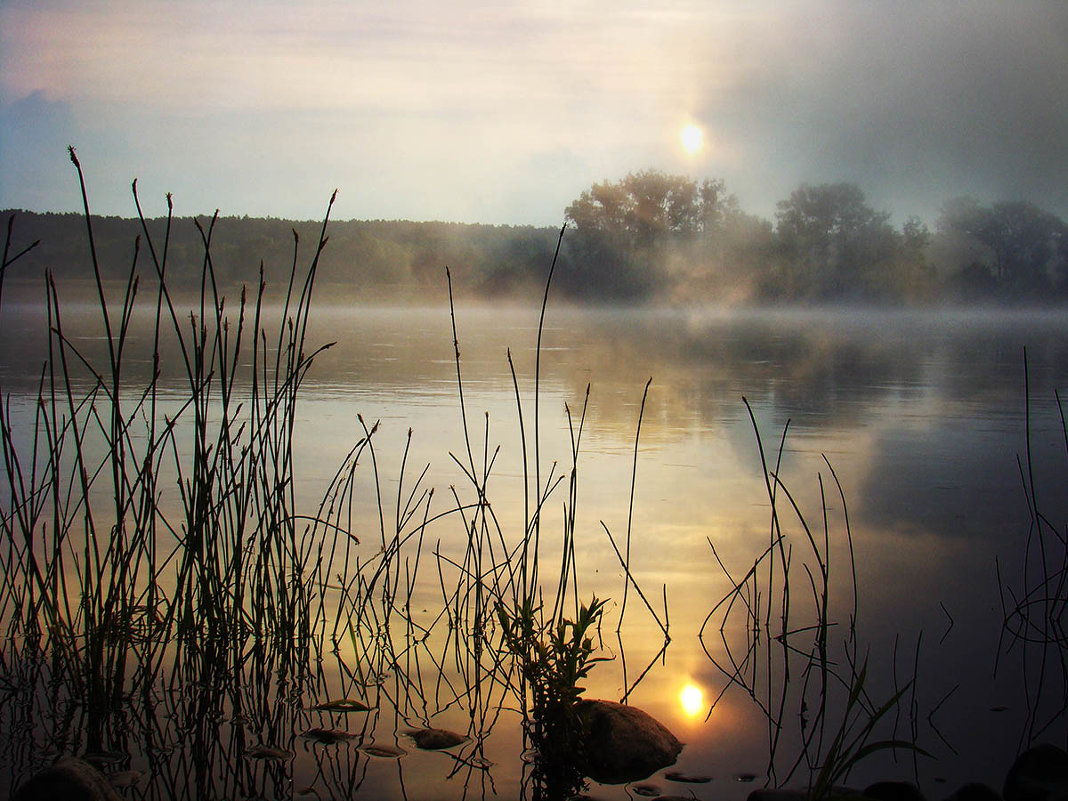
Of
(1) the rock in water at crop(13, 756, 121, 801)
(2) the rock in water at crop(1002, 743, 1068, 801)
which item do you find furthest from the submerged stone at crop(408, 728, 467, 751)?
(2) the rock in water at crop(1002, 743, 1068, 801)

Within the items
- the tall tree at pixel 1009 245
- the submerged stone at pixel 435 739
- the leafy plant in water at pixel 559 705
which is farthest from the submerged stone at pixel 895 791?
the tall tree at pixel 1009 245

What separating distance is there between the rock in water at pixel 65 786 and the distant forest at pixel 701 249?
67.4 ft

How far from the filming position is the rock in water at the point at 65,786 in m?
1.09

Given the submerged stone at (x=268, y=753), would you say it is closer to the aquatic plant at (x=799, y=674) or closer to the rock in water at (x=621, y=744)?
the rock in water at (x=621, y=744)

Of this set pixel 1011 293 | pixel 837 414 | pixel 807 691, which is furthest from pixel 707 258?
pixel 807 691

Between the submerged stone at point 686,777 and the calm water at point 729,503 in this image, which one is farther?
the calm water at point 729,503

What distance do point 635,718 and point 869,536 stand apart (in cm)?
145

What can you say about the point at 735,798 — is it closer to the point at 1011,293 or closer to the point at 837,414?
the point at 837,414

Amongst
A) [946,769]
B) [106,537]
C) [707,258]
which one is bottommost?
[946,769]

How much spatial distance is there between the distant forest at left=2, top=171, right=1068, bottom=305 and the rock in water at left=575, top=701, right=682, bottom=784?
20471mm

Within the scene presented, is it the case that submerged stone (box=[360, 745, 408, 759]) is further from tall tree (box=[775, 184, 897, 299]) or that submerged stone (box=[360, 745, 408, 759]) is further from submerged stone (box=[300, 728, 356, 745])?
tall tree (box=[775, 184, 897, 299])

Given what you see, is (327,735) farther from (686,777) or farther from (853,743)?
(853,743)

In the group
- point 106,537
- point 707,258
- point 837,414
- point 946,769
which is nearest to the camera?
point 946,769

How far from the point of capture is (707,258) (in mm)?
24672
